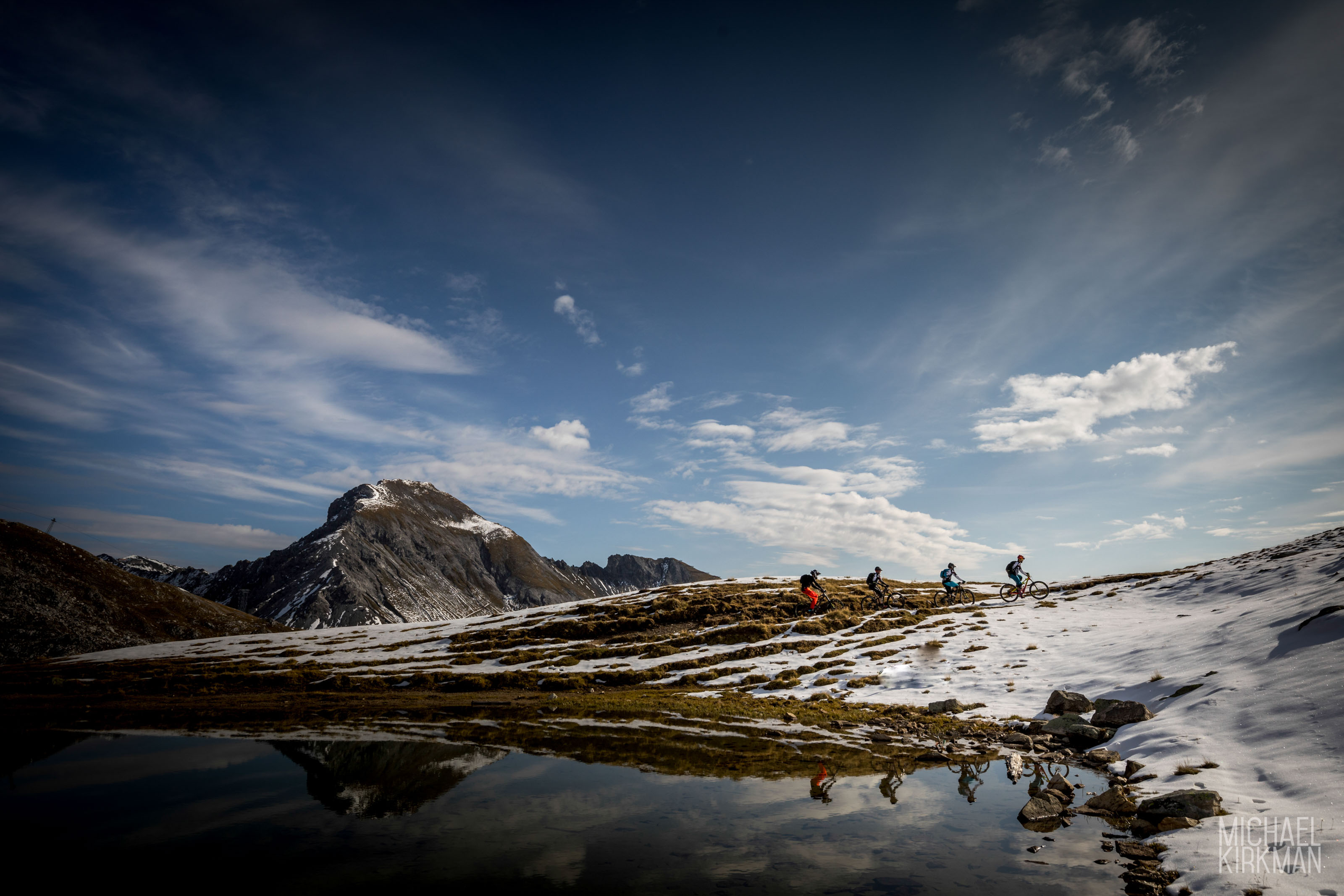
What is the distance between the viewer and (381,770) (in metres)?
16.1

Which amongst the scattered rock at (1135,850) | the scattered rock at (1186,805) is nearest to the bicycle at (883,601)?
the scattered rock at (1186,805)

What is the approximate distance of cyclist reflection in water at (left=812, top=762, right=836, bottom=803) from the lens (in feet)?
46.6

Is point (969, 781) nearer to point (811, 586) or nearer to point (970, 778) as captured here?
point (970, 778)

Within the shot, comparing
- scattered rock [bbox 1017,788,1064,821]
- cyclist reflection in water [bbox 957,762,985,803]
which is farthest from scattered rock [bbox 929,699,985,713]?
scattered rock [bbox 1017,788,1064,821]

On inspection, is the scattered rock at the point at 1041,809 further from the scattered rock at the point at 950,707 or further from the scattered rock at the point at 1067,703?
the scattered rock at the point at 950,707

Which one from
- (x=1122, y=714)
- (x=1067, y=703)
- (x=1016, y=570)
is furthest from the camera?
(x=1016, y=570)

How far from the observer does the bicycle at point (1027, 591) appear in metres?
49.2

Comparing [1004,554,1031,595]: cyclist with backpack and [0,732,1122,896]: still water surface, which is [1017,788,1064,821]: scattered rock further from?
[1004,554,1031,595]: cyclist with backpack

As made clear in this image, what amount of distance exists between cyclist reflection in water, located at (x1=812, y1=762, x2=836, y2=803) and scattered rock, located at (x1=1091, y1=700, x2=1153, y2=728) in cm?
1132

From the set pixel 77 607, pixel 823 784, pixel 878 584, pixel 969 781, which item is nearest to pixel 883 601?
pixel 878 584

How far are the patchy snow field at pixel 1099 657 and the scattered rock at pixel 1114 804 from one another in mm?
1221

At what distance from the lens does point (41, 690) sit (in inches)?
1411

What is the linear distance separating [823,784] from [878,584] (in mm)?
40197

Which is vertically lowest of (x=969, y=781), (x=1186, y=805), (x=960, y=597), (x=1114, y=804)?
(x=969, y=781)
